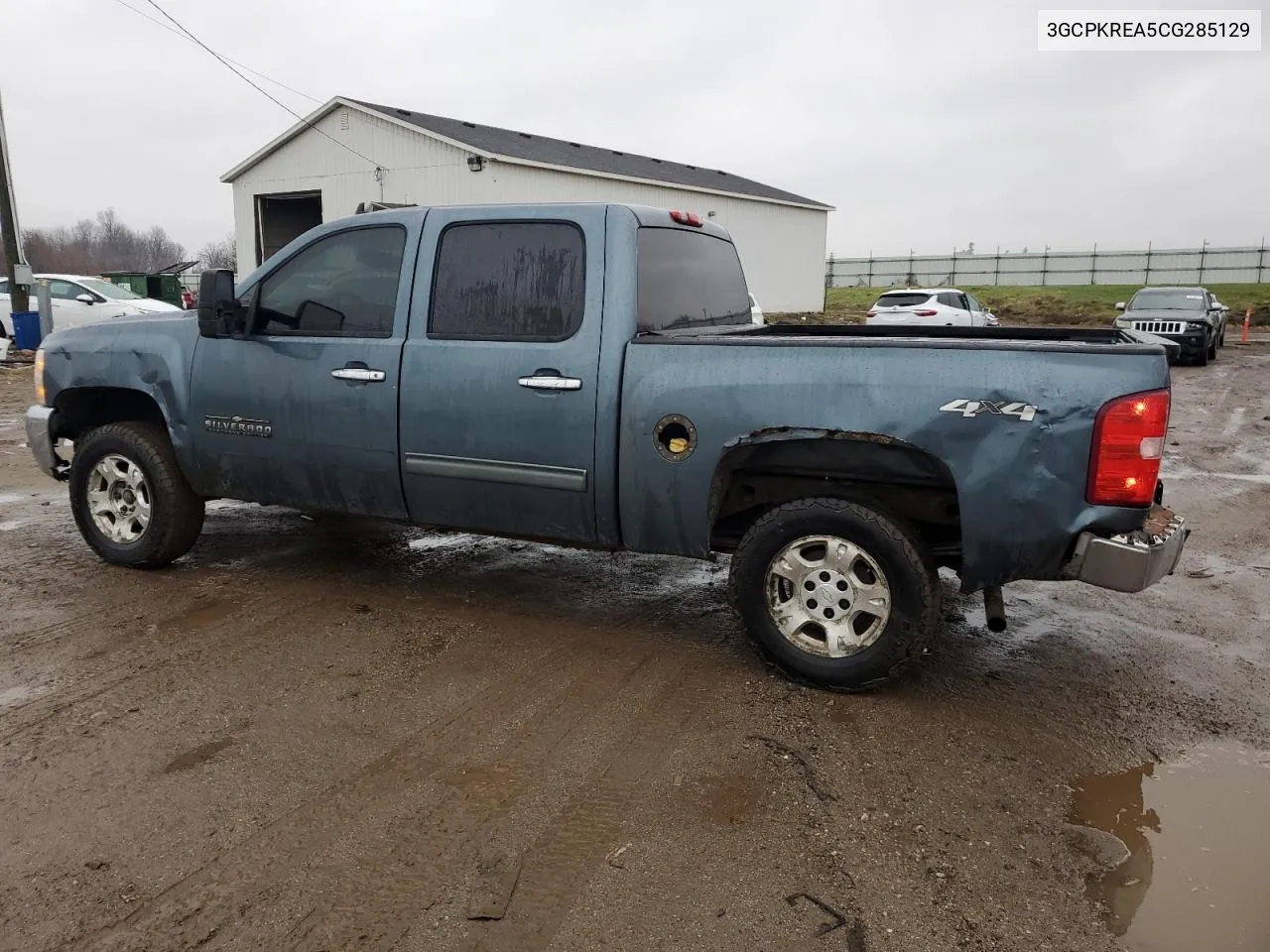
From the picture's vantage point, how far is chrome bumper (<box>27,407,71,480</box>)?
5.64 metres

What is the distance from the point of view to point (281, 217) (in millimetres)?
27250

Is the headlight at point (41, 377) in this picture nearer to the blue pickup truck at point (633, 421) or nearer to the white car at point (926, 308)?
the blue pickup truck at point (633, 421)

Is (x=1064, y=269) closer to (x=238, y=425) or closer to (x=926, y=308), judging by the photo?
(x=926, y=308)

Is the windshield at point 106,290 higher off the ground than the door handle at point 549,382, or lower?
higher

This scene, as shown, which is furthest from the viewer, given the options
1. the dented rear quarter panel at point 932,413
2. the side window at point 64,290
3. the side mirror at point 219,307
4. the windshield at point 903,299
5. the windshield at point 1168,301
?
the windshield at point 903,299

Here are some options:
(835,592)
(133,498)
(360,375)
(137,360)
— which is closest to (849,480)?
(835,592)

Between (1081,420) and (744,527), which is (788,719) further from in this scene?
(1081,420)

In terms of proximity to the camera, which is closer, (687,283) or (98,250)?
(687,283)

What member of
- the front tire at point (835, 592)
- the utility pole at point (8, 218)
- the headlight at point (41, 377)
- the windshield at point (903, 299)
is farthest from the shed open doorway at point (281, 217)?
the front tire at point (835, 592)

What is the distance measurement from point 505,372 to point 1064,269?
5460 cm

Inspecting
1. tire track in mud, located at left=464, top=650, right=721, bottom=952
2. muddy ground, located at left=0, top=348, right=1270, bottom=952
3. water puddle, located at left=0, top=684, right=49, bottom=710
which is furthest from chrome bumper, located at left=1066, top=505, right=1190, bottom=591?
water puddle, located at left=0, top=684, right=49, bottom=710

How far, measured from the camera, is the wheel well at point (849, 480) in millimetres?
3857

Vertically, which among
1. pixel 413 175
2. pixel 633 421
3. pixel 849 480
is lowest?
pixel 849 480

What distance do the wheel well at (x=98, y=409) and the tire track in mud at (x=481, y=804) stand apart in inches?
123
